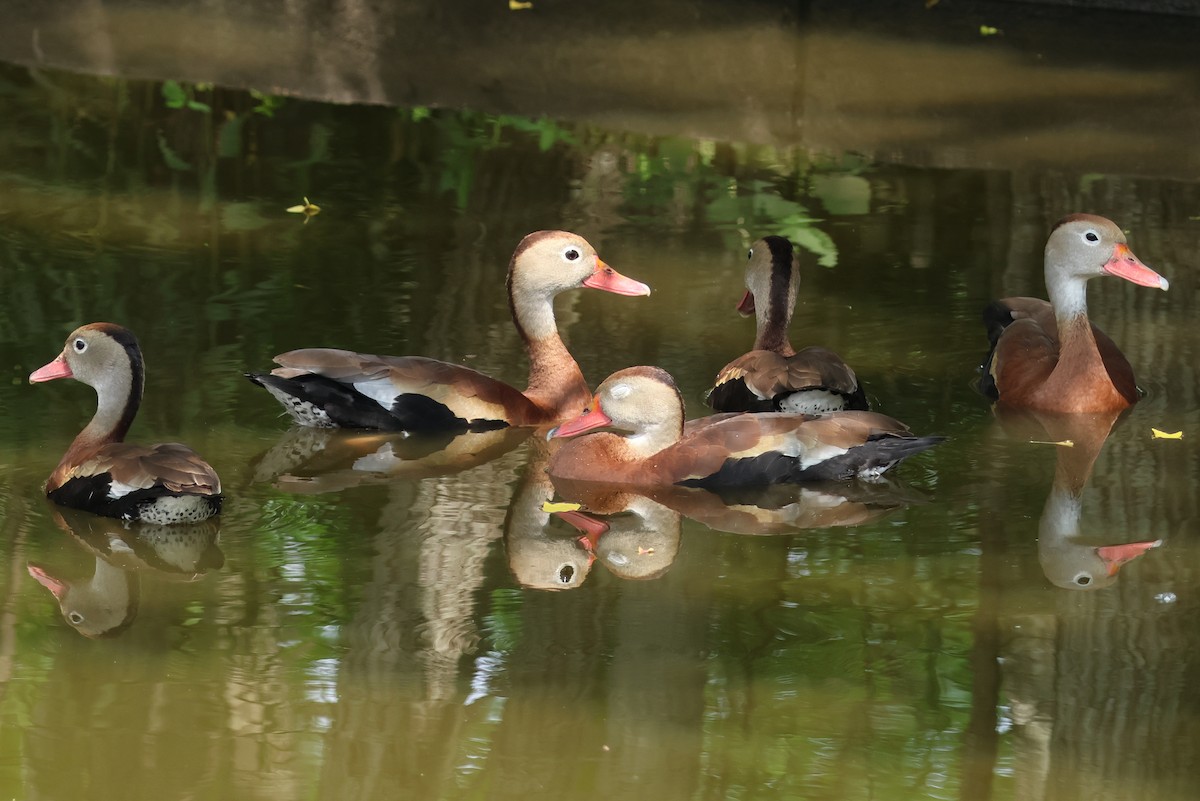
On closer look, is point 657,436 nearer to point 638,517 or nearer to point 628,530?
point 638,517

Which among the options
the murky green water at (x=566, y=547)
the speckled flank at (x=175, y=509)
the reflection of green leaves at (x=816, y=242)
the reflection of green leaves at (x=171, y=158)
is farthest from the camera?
the reflection of green leaves at (x=171, y=158)

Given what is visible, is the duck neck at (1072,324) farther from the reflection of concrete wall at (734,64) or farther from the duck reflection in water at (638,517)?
the reflection of concrete wall at (734,64)

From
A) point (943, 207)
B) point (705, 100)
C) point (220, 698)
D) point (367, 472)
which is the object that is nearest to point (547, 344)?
point (367, 472)

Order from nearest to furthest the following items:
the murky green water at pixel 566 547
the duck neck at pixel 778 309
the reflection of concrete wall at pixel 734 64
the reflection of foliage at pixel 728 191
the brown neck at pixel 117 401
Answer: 1. the murky green water at pixel 566 547
2. the brown neck at pixel 117 401
3. the duck neck at pixel 778 309
4. the reflection of foliage at pixel 728 191
5. the reflection of concrete wall at pixel 734 64

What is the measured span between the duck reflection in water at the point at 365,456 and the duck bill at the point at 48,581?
1.14 metres

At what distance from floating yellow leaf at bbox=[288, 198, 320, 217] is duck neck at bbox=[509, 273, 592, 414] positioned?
2.80m

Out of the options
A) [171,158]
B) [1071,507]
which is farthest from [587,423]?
[171,158]

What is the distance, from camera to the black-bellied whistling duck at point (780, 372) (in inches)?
315

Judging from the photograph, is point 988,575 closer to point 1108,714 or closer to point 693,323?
point 1108,714

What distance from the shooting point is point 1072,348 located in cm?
845

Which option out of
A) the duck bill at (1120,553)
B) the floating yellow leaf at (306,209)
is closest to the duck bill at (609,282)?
the duck bill at (1120,553)

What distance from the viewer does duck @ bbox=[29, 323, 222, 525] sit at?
22.4ft

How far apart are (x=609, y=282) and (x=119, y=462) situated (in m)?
2.54

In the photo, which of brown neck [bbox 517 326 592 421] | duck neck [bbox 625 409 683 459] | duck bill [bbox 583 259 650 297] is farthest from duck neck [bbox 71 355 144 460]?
duck bill [bbox 583 259 650 297]
